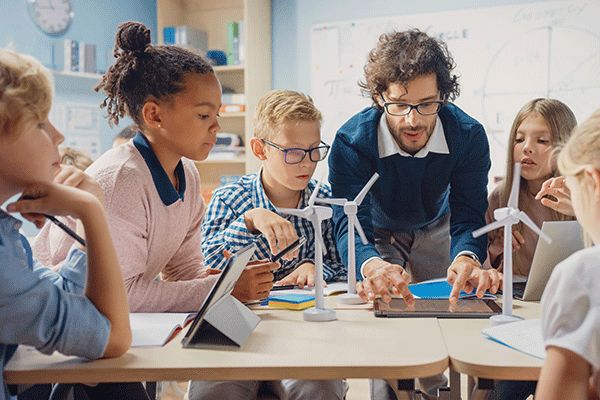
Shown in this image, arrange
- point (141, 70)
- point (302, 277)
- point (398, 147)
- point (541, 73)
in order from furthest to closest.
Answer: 1. point (541, 73)
2. point (398, 147)
3. point (302, 277)
4. point (141, 70)

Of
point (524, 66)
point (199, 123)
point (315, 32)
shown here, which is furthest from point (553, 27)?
point (199, 123)

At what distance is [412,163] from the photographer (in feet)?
5.93

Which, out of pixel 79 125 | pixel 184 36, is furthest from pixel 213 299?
pixel 184 36

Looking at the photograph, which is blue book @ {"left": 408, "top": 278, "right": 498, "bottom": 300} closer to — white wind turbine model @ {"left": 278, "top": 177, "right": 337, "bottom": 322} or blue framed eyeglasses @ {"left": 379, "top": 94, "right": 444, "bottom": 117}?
white wind turbine model @ {"left": 278, "top": 177, "right": 337, "bottom": 322}

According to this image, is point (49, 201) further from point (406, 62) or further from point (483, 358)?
point (406, 62)

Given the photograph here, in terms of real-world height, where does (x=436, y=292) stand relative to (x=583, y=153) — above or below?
below

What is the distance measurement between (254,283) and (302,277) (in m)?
0.28

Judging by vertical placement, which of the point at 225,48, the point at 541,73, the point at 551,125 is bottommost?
the point at 551,125

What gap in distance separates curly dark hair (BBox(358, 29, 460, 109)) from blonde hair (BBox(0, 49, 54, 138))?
1.05 m

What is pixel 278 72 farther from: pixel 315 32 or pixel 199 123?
pixel 199 123

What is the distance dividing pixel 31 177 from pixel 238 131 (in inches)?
145

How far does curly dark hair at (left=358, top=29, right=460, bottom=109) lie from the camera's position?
165cm

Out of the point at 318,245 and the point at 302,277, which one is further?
the point at 302,277

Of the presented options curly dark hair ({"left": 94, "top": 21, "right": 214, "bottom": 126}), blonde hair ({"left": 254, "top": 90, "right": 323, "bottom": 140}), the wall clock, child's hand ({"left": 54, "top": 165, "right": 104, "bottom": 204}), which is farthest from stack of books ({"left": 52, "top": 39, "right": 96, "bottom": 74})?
child's hand ({"left": 54, "top": 165, "right": 104, "bottom": 204})
